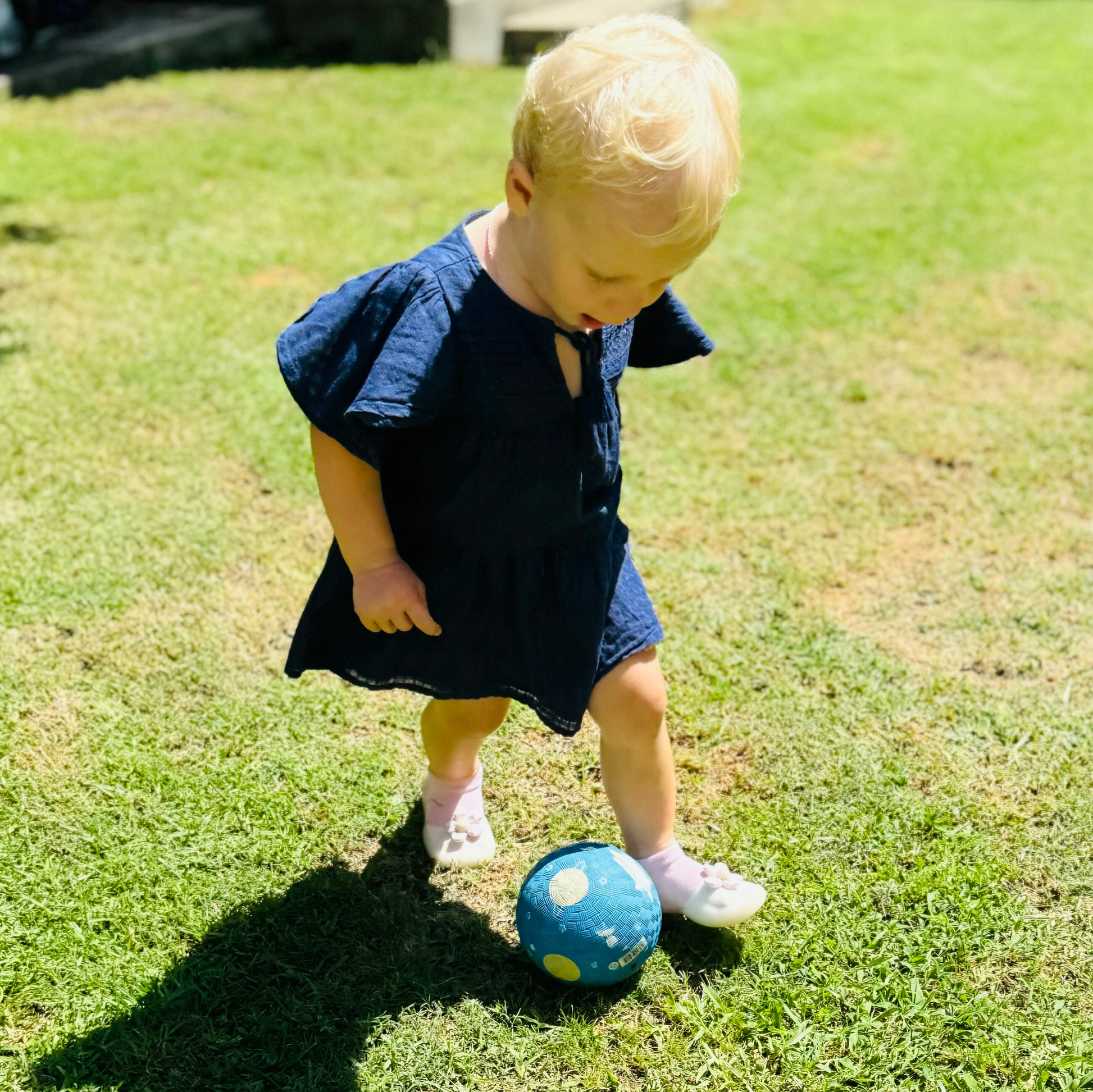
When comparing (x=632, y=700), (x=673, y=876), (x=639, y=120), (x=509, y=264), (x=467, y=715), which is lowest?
(x=673, y=876)

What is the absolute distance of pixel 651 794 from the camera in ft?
7.72

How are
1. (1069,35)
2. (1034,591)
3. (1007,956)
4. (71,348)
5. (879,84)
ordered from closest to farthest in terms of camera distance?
(1007,956), (1034,591), (71,348), (879,84), (1069,35)

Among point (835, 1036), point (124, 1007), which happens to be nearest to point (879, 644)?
point (835, 1036)

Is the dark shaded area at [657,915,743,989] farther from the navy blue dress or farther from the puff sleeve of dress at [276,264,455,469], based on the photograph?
the puff sleeve of dress at [276,264,455,469]

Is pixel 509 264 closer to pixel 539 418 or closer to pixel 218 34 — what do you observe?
pixel 539 418

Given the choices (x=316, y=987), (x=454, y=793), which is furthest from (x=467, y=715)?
(x=316, y=987)

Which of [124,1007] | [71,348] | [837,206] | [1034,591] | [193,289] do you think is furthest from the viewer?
[837,206]

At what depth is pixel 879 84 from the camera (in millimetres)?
8406

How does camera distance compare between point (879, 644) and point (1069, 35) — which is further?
point (1069, 35)

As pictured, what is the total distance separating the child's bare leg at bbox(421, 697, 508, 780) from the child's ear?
3.30 ft

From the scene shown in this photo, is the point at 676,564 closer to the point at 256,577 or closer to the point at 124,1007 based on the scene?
the point at 256,577

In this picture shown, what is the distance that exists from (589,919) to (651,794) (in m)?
0.30

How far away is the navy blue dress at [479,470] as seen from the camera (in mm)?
1885

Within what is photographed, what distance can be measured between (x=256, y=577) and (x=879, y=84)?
6.89m
